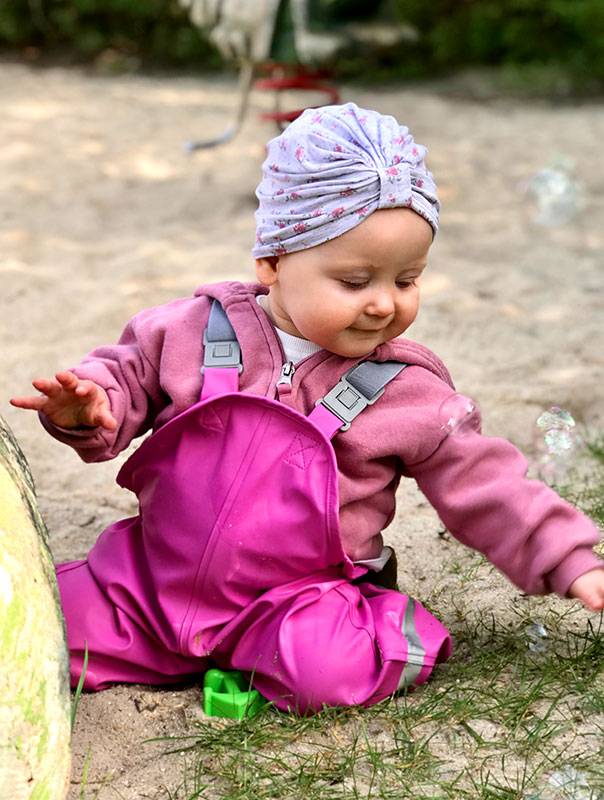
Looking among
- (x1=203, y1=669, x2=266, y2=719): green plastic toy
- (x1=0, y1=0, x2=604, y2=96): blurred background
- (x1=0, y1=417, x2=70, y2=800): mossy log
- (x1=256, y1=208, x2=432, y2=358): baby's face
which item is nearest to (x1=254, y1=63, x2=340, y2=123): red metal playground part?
(x1=0, y1=0, x2=604, y2=96): blurred background

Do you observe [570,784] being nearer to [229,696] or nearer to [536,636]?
[536,636]

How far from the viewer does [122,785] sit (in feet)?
5.97

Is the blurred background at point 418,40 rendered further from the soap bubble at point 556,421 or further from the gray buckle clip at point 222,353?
the gray buckle clip at point 222,353

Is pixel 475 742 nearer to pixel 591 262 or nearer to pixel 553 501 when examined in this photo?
pixel 553 501

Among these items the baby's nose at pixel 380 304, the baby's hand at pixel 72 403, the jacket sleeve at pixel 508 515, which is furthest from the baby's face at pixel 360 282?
the baby's hand at pixel 72 403

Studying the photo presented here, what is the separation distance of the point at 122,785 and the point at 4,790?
1.14 ft

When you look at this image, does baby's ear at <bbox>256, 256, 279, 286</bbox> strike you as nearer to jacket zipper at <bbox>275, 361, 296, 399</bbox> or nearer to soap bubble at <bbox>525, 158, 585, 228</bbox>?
jacket zipper at <bbox>275, 361, 296, 399</bbox>

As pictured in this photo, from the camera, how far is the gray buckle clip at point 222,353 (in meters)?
2.05

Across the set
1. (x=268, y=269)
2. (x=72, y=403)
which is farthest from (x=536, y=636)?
(x=72, y=403)

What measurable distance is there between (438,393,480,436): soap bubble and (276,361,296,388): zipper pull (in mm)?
293

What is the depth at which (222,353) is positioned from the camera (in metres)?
2.07

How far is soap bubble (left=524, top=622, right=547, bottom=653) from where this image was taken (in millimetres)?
2150

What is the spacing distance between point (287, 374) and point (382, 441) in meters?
0.23

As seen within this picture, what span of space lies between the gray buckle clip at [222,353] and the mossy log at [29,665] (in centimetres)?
45
